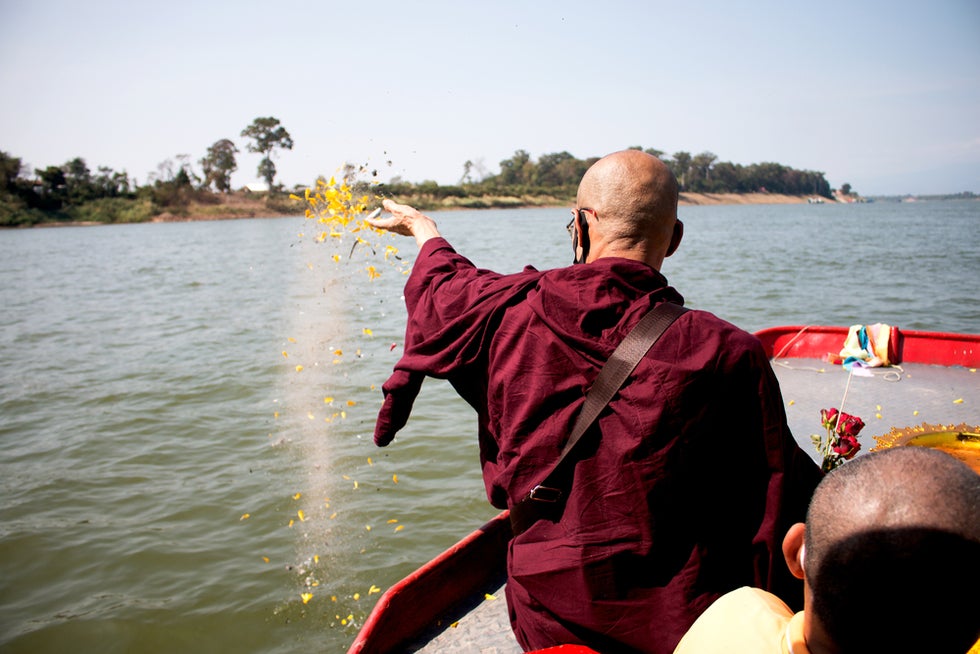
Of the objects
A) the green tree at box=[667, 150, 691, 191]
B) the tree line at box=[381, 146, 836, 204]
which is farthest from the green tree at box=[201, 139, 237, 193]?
the green tree at box=[667, 150, 691, 191]

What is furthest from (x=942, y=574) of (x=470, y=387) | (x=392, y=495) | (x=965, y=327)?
(x=965, y=327)

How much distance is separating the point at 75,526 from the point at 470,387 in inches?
198

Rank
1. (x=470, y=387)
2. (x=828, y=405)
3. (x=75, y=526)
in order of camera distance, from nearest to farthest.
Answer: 1. (x=470, y=387)
2. (x=828, y=405)
3. (x=75, y=526)

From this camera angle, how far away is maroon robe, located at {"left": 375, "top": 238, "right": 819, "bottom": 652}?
182 cm

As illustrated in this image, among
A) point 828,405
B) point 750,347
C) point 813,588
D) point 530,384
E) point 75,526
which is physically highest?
point 750,347

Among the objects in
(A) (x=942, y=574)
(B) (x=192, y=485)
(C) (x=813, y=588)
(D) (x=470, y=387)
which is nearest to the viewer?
(A) (x=942, y=574)

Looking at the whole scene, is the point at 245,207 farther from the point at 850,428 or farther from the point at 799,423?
the point at 850,428

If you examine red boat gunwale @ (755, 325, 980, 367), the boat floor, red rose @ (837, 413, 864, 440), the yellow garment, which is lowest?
Result: the boat floor

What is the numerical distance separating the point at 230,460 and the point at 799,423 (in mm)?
5215

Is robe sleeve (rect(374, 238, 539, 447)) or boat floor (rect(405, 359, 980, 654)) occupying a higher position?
robe sleeve (rect(374, 238, 539, 447))

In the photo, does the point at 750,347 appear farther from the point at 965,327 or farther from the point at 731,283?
the point at 731,283

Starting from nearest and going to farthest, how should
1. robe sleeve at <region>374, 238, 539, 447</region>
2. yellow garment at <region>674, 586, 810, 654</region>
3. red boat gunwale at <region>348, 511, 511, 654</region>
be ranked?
yellow garment at <region>674, 586, 810, 654</region>, robe sleeve at <region>374, 238, 539, 447</region>, red boat gunwale at <region>348, 511, 511, 654</region>

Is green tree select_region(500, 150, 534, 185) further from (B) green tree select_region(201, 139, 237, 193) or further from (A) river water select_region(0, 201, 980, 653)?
(A) river water select_region(0, 201, 980, 653)

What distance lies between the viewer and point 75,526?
18.7 ft
